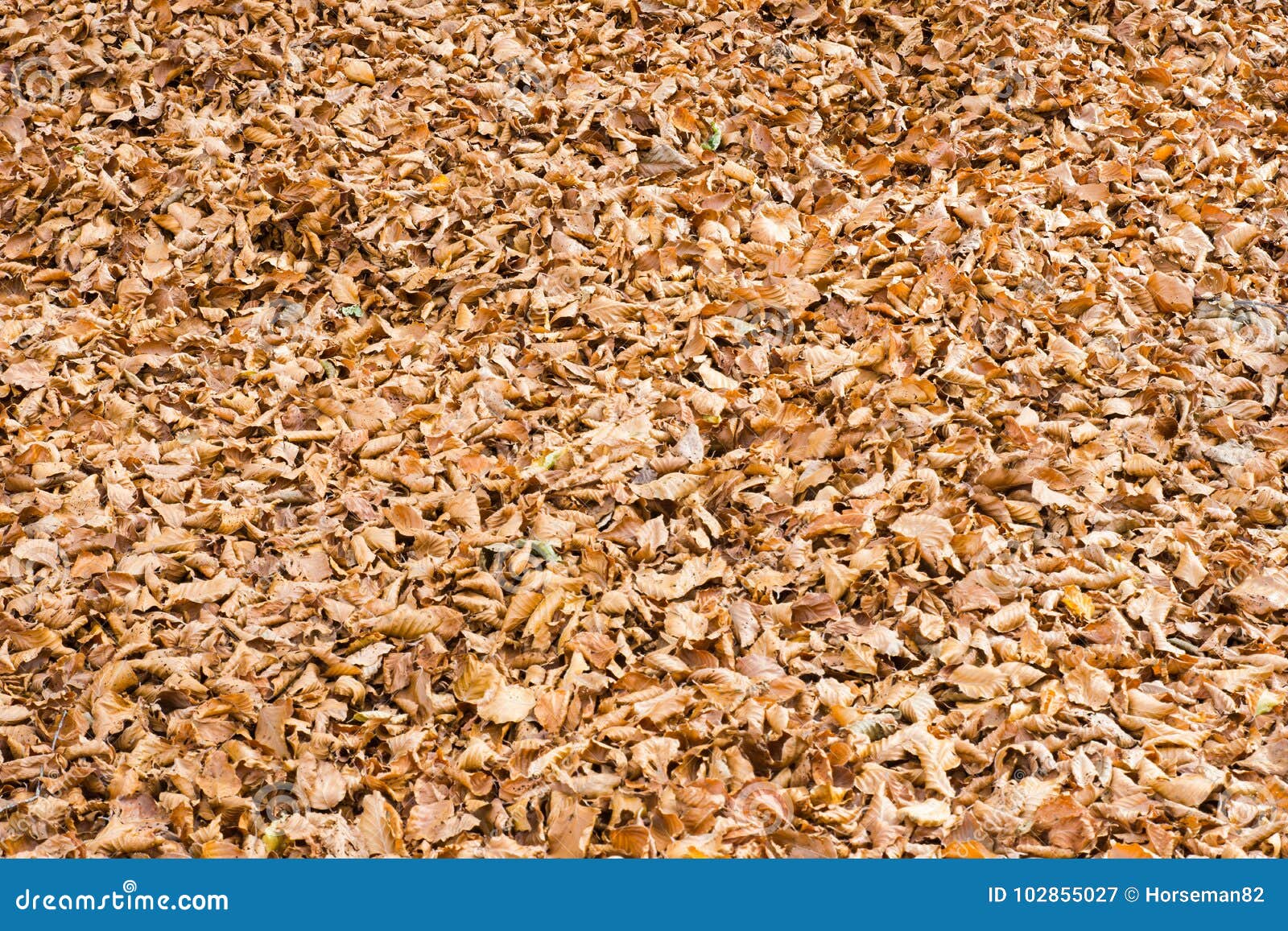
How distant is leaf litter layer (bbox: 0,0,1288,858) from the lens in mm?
2176

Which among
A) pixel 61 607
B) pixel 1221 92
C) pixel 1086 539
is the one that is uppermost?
pixel 1221 92

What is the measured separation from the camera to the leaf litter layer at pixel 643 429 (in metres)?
2.18

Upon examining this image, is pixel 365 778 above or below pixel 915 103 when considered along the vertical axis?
below

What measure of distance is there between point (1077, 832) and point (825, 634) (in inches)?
24.0

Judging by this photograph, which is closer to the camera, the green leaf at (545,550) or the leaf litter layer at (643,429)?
the leaf litter layer at (643,429)

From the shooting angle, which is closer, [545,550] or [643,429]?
[545,550]

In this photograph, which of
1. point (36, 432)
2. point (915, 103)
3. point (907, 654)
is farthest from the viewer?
point (915, 103)

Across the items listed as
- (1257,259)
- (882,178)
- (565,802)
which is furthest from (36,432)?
(1257,259)

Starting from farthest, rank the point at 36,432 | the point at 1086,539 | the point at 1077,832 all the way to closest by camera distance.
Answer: the point at 36,432, the point at 1086,539, the point at 1077,832

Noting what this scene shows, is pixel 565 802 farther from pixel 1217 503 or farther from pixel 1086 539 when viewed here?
pixel 1217 503

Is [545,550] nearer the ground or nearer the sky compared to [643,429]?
nearer the ground

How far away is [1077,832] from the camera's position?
81.1 inches

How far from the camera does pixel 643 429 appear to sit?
271 centimetres

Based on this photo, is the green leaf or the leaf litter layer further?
the green leaf
